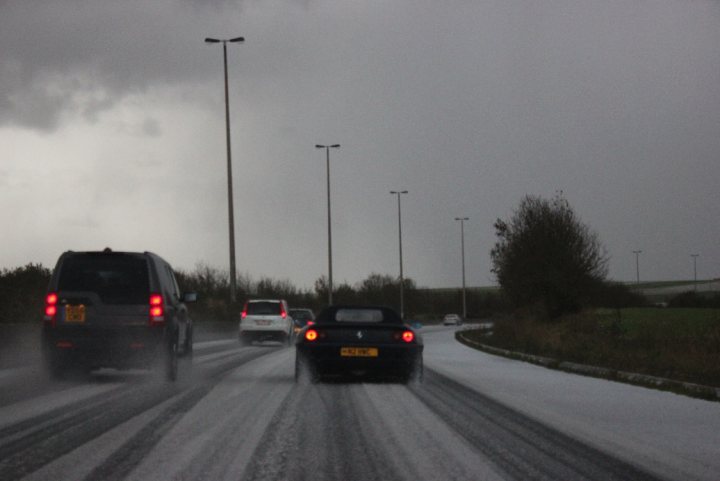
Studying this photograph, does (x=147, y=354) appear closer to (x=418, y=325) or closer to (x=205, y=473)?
(x=418, y=325)

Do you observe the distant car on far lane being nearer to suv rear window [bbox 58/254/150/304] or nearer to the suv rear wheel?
the suv rear wheel

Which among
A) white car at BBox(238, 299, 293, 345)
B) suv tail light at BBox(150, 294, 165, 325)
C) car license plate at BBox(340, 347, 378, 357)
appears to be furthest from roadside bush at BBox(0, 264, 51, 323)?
car license plate at BBox(340, 347, 378, 357)

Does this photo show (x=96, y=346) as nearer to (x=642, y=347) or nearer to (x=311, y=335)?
(x=311, y=335)

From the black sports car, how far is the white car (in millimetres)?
18893

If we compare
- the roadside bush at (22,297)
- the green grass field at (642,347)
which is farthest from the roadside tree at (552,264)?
the roadside bush at (22,297)

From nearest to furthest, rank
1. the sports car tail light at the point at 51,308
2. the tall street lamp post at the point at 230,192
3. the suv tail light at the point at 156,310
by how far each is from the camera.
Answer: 1. the sports car tail light at the point at 51,308
2. the suv tail light at the point at 156,310
3. the tall street lamp post at the point at 230,192

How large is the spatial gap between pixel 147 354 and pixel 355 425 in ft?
20.5

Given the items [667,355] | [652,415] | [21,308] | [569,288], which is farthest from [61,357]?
[569,288]

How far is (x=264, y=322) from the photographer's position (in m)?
34.8

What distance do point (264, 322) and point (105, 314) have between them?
19.1m

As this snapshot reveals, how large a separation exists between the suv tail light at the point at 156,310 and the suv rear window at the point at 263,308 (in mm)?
18885

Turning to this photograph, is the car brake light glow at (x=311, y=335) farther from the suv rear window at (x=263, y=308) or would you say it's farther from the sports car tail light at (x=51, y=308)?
the suv rear window at (x=263, y=308)

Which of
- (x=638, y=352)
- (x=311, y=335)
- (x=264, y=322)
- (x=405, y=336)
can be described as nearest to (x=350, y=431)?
(x=311, y=335)

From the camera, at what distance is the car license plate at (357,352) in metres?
15.8
